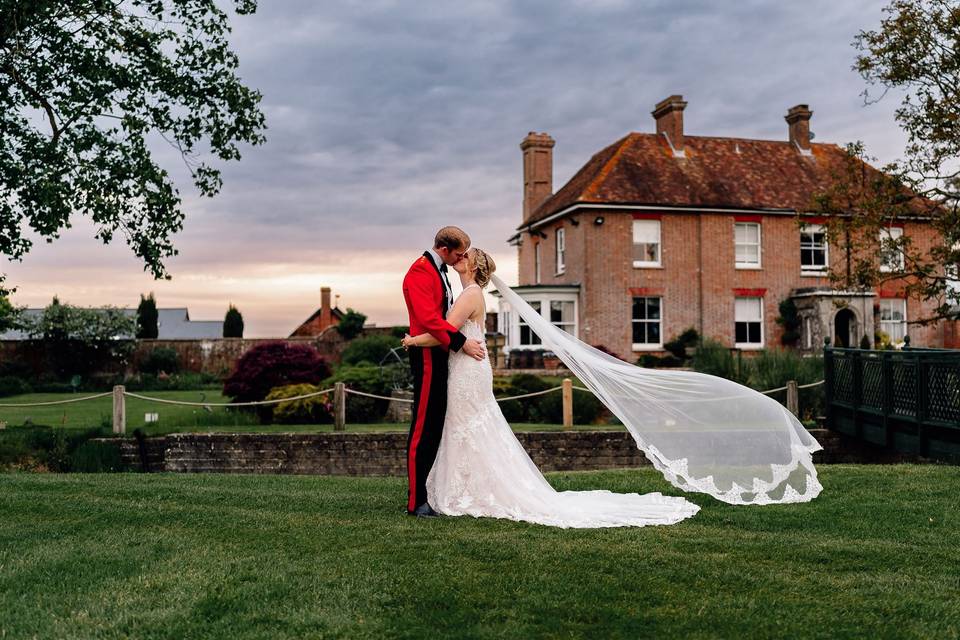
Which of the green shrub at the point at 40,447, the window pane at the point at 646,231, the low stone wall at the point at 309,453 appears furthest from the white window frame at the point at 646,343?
the green shrub at the point at 40,447

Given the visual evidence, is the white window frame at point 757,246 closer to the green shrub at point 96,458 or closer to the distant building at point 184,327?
the green shrub at point 96,458

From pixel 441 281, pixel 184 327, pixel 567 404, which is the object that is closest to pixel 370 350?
pixel 567 404

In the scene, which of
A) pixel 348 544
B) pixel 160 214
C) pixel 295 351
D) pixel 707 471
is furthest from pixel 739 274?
pixel 348 544

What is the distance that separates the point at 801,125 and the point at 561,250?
11.5 metres

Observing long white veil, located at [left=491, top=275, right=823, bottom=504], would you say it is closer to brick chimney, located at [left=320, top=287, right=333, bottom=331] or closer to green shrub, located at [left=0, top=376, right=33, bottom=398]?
green shrub, located at [left=0, top=376, right=33, bottom=398]

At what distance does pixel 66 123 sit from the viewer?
13.9 metres

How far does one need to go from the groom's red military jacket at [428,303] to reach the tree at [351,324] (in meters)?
31.0

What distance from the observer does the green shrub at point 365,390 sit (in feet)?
66.4

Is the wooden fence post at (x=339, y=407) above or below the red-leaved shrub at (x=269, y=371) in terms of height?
below

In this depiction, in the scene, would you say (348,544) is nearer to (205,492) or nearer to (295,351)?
(205,492)

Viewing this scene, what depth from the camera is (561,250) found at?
119ft

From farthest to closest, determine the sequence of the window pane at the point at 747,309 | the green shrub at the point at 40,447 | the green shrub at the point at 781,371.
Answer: the window pane at the point at 747,309 < the green shrub at the point at 781,371 < the green shrub at the point at 40,447

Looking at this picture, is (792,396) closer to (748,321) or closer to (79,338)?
(748,321)

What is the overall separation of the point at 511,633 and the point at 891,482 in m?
6.94
